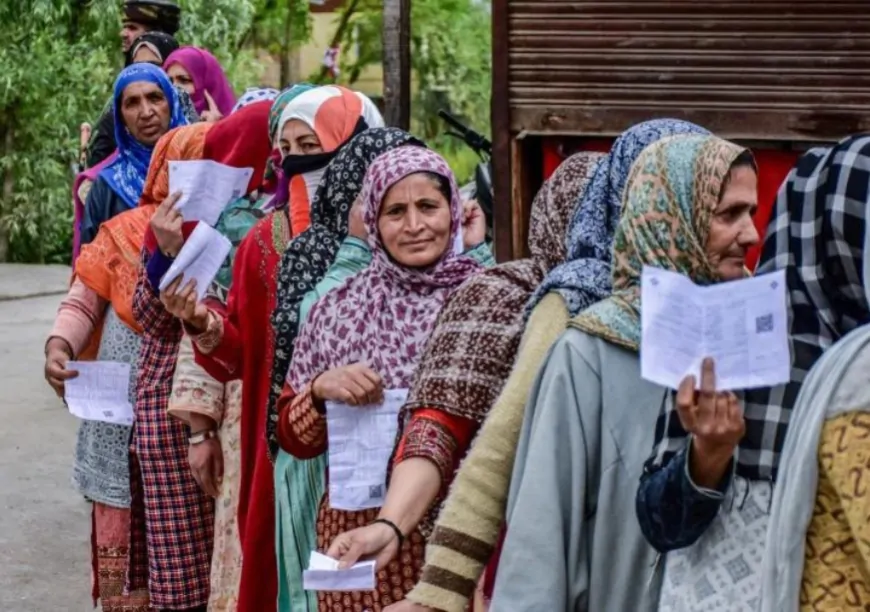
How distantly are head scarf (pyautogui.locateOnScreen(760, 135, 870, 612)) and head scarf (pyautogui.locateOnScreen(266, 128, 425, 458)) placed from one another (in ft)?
6.23

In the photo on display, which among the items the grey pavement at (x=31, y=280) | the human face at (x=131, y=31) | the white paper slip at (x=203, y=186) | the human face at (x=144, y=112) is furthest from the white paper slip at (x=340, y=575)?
the grey pavement at (x=31, y=280)

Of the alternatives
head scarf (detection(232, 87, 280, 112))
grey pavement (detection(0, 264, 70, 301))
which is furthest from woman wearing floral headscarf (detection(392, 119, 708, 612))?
grey pavement (detection(0, 264, 70, 301))

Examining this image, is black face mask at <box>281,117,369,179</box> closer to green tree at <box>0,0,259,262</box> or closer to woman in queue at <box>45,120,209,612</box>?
woman in queue at <box>45,120,209,612</box>

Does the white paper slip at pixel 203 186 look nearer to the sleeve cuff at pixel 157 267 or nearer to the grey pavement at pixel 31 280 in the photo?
the sleeve cuff at pixel 157 267

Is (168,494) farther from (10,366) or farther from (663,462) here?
(10,366)

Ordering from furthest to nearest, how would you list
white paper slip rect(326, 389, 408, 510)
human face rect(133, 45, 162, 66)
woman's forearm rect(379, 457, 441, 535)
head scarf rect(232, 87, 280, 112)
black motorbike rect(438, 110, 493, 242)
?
1. black motorbike rect(438, 110, 493, 242)
2. human face rect(133, 45, 162, 66)
3. head scarf rect(232, 87, 280, 112)
4. white paper slip rect(326, 389, 408, 510)
5. woman's forearm rect(379, 457, 441, 535)

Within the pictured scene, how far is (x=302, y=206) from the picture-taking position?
16.5 feet

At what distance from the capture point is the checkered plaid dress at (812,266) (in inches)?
105

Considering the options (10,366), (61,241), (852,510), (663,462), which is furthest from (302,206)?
(61,241)

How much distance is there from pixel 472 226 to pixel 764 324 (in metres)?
2.25

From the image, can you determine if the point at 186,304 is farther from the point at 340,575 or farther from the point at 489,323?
the point at 340,575

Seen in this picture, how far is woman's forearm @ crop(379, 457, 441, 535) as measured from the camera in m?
3.48

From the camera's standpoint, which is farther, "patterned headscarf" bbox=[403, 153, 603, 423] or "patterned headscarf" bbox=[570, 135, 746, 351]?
"patterned headscarf" bbox=[403, 153, 603, 423]

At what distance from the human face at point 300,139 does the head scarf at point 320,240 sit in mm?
502
